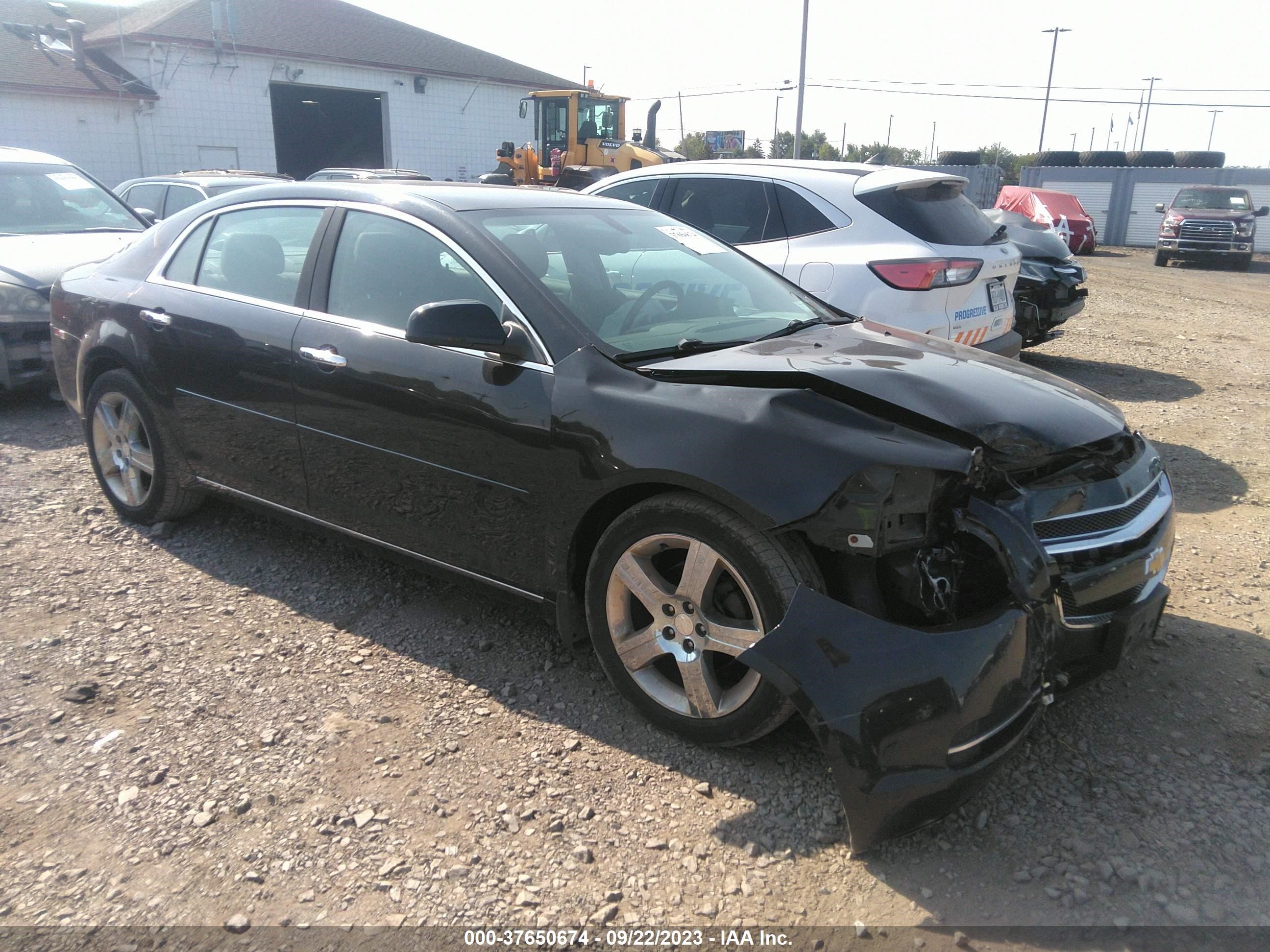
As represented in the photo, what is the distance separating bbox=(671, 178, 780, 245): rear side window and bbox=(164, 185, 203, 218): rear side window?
21.5 ft

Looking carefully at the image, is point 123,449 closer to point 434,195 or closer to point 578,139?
point 434,195

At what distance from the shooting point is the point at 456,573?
3.51 metres

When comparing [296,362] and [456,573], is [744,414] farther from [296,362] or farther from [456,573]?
[296,362]

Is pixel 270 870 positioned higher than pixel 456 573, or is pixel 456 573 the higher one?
pixel 456 573

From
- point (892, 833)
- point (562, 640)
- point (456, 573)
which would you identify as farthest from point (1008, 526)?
point (456, 573)

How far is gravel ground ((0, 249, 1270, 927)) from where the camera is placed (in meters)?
2.40

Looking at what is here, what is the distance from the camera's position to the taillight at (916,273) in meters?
5.56

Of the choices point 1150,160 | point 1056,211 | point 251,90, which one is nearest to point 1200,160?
point 1150,160

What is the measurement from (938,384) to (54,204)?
840 cm

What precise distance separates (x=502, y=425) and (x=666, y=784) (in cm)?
128

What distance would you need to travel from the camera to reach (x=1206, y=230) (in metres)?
23.8

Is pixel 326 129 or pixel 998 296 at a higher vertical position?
pixel 326 129

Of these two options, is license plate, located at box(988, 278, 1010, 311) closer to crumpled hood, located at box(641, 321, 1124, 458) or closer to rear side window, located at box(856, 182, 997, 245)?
rear side window, located at box(856, 182, 997, 245)

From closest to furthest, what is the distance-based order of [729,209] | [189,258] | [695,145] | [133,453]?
[189,258]
[133,453]
[729,209]
[695,145]
